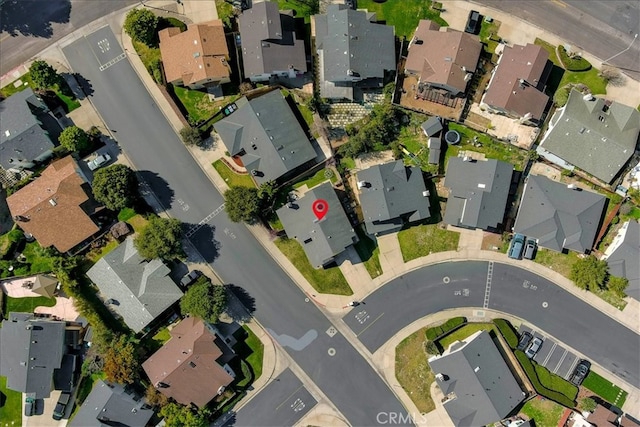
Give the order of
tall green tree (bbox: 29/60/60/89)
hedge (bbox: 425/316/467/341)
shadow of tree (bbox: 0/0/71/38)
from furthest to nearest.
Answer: shadow of tree (bbox: 0/0/71/38) < hedge (bbox: 425/316/467/341) < tall green tree (bbox: 29/60/60/89)

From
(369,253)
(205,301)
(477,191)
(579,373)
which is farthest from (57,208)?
(579,373)

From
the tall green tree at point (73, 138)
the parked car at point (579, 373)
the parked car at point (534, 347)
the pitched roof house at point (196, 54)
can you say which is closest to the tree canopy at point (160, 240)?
the tall green tree at point (73, 138)

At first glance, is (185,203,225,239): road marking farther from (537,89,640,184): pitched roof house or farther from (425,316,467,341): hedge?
(537,89,640,184): pitched roof house

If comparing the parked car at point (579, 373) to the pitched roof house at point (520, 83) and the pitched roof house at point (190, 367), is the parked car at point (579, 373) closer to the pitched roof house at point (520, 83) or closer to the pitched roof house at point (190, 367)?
the pitched roof house at point (520, 83)

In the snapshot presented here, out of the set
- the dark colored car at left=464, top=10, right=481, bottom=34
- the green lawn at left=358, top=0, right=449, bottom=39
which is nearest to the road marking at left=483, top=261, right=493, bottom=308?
the dark colored car at left=464, top=10, right=481, bottom=34

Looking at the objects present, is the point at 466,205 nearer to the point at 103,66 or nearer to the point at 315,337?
the point at 315,337

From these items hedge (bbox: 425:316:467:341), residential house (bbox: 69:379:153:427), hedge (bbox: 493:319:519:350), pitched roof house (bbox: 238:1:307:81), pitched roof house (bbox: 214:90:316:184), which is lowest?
hedge (bbox: 493:319:519:350)

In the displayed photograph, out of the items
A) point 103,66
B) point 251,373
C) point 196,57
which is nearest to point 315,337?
point 251,373

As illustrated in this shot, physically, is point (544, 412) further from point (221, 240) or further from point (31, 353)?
point (31, 353)
